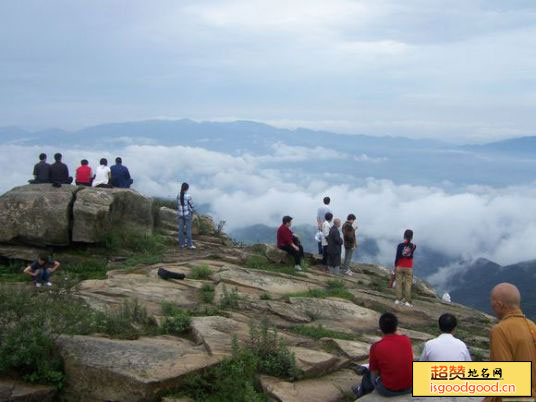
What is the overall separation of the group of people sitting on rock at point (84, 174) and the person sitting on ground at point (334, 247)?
336 inches

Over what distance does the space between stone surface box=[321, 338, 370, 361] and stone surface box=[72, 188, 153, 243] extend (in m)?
10.6

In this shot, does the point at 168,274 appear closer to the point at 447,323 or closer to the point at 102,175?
the point at 102,175

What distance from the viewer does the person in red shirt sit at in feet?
74.7

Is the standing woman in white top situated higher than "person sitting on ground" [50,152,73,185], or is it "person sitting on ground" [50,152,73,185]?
"person sitting on ground" [50,152,73,185]

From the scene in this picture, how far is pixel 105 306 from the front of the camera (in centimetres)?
1287

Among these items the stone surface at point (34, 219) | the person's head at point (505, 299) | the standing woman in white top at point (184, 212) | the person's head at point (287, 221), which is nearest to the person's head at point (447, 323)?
the person's head at point (505, 299)

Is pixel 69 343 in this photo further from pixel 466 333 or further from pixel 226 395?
pixel 466 333

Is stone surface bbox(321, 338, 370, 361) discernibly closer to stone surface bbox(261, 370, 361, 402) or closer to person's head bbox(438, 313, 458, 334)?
stone surface bbox(261, 370, 361, 402)

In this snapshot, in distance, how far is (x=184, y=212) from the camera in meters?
21.4

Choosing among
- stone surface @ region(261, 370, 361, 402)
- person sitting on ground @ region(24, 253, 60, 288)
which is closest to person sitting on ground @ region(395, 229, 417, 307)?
stone surface @ region(261, 370, 361, 402)

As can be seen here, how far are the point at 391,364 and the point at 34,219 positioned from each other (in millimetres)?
14292

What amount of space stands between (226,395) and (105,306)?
4.92 m

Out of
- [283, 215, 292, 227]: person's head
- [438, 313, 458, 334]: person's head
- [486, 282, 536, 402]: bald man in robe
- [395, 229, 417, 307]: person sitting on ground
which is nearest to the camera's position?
[486, 282, 536, 402]: bald man in robe

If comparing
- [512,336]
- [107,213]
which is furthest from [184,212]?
[512,336]
